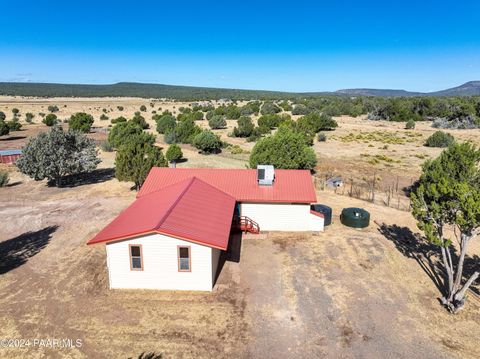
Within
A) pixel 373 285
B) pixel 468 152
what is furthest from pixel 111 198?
pixel 468 152

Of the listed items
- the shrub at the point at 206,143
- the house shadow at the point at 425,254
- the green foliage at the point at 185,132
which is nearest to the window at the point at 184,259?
the house shadow at the point at 425,254

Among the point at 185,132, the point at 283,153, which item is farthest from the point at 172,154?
the point at 185,132

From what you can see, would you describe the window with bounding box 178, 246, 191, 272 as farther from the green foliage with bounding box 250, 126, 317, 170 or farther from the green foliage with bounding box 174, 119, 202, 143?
the green foliage with bounding box 174, 119, 202, 143

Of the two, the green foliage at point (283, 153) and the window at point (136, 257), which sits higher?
the green foliage at point (283, 153)

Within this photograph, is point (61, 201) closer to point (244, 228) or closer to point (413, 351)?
point (244, 228)

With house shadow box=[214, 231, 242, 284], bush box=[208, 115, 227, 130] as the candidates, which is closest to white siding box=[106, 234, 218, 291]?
house shadow box=[214, 231, 242, 284]

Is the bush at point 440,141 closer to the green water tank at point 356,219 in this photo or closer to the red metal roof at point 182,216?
the green water tank at point 356,219

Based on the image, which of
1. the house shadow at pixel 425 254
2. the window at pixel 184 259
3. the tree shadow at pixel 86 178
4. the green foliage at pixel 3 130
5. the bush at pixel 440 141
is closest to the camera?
the window at pixel 184 259
